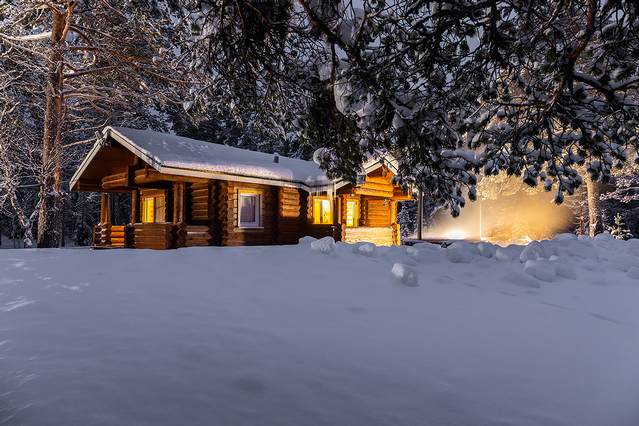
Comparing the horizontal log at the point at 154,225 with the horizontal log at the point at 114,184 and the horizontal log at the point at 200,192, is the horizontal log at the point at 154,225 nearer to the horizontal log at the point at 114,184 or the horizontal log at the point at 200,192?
the horizontal log at the point at 114,184

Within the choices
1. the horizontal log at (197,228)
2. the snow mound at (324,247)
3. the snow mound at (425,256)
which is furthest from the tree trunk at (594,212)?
the horizontal log at (197,228)

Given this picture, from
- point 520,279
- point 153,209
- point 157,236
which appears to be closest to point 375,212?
point 153,209

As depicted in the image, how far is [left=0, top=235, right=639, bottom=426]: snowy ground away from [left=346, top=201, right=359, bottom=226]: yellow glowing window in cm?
1237

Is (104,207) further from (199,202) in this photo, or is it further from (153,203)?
(199,202)

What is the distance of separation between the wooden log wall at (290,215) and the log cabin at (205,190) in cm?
4

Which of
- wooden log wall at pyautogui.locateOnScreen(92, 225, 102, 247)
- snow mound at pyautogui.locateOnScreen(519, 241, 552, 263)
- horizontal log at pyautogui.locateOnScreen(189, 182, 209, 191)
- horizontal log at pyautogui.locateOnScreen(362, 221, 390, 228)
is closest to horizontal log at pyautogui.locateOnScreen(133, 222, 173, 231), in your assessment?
horizontal log at pyautogui.locateOnScreen(189, 182, 209, 191)

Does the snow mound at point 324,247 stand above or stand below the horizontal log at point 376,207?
below

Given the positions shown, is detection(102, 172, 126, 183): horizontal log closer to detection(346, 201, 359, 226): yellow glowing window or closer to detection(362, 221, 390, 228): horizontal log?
detection(346, 201, 359, 226): yellow glowing window

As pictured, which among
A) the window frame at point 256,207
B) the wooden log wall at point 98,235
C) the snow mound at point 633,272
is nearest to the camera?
the snow mound at point 633,272

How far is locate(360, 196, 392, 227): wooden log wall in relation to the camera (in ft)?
60.4

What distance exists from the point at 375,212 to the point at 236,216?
27.8ft

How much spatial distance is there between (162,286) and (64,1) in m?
11.7

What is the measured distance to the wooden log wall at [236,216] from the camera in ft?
42.7

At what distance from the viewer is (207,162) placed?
12.1 m
